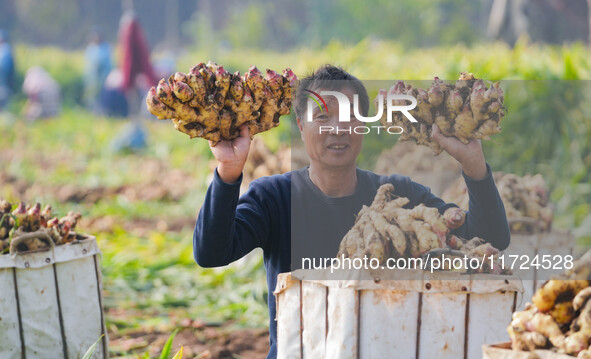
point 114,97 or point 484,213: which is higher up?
point 114,97

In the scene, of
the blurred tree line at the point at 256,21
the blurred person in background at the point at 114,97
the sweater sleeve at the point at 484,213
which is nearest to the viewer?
the sweater sleeve at the point at 484,213

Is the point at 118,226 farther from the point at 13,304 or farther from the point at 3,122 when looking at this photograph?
the point at 3,122

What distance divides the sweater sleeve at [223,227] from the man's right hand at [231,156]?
0.03 meters

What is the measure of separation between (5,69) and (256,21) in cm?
2163

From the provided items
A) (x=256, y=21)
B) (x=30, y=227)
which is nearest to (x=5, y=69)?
(x=30, y=227)

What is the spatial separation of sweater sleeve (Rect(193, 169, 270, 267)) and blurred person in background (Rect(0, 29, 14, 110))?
15.1 metres

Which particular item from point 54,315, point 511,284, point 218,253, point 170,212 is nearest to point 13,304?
point 54,315

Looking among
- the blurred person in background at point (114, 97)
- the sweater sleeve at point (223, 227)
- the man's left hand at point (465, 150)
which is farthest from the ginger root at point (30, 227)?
the blurred person in background at point (114, 97)

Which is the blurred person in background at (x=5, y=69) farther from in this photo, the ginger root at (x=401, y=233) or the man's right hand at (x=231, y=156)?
the ginger root at (x=401, y=233)

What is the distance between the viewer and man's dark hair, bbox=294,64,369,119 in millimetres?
2439

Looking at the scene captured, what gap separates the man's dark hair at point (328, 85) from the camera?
8.00 feet

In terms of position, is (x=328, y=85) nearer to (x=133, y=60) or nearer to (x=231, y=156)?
(x=231, y=156)

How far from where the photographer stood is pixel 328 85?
7.96 feet

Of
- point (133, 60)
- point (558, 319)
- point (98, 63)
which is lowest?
point (558, 319)
